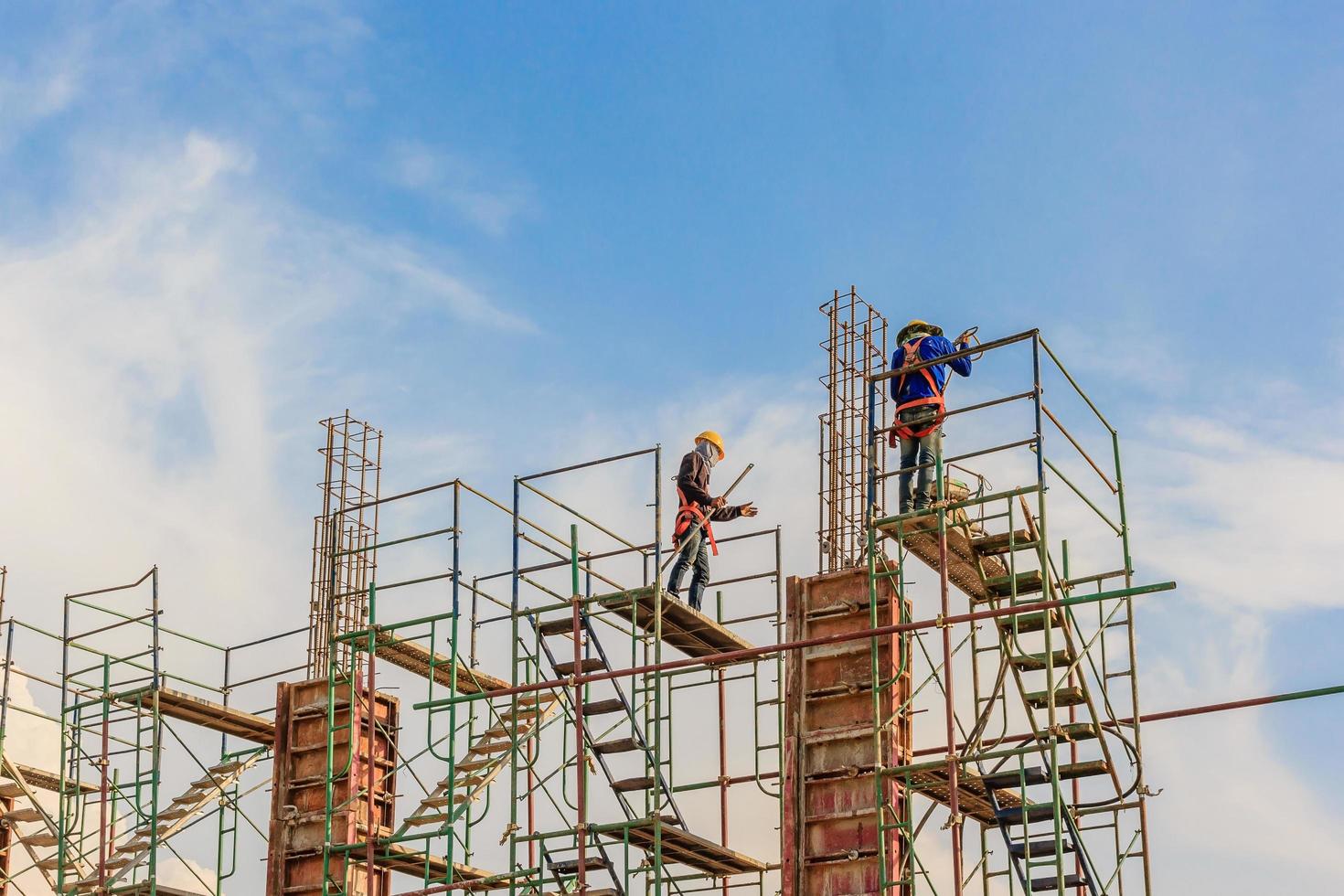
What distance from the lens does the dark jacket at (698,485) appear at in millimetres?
29016

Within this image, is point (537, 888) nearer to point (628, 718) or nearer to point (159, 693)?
point (628, 718)

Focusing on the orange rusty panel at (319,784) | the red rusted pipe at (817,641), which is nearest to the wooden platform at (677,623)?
the red rusted pipe at (817,641)

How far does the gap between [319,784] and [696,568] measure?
22.3ft

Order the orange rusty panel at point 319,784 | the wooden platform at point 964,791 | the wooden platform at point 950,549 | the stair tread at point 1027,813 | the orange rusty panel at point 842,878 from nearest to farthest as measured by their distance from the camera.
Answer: the stair tread at point 1027,813 → the wooden platform at point 964,791 → the orange rusty panel at point 842,878 → the wooden platform at point 950,549 → the orange rusty panel at point 319,784

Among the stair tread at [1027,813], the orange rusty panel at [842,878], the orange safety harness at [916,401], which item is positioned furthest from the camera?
the orange safety harness at [916,401]

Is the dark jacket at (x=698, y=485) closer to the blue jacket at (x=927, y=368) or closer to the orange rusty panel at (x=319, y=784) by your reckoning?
the blue jacket at (x=927, y=368)

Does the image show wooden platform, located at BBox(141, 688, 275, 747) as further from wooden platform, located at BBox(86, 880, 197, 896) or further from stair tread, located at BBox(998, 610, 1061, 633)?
stair tread, located at BBox(998, 610, 1061, 633)

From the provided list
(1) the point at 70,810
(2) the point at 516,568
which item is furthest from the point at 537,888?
(1) the point at 70,810

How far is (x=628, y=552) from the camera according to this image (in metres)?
28.5

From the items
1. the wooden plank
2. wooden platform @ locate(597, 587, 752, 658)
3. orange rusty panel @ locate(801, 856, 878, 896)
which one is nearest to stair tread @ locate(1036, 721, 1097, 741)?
orange rusty panel @ locate(801, 856, 878, 896)

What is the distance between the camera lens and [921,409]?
2605cm

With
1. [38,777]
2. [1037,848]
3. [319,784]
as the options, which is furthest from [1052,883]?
[38,777]

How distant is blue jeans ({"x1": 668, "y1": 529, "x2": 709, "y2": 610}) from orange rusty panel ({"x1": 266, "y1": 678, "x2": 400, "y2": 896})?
194 inches

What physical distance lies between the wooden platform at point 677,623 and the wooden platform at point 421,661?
95.3 inches
